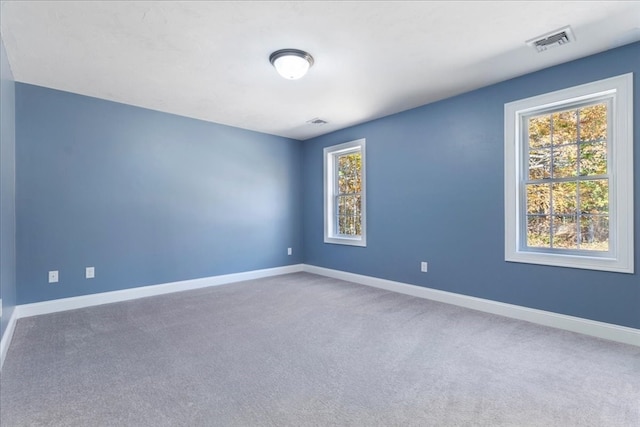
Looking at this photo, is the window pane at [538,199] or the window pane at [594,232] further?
the window pane at [538,199]

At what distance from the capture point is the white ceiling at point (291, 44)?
2160mm

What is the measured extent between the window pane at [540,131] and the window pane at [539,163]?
0.07 metres

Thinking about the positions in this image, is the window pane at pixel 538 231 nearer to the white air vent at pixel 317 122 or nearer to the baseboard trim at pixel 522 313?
the baseboard trim at pixel 522 313

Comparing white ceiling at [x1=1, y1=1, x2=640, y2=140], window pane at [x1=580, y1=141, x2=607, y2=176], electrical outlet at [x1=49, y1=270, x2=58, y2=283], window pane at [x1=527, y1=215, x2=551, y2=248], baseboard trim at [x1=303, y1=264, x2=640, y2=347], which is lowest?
baseboard trim at [x1=303, y1=264, x2=640, y2=347]

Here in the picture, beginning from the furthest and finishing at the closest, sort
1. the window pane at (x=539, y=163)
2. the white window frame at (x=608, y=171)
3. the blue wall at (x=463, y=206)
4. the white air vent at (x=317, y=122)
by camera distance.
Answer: the white air vent at (x=317, y=122) < the window pane at (x=539, y=163) < the blue wall at (x=463, y=206) < the white window frame at (x=608, y=171)

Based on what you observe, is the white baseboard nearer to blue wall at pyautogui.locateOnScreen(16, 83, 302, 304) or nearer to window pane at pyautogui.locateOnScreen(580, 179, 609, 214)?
blue wall at pyautogui.locateOnScreen(16, 83, 302, 304)

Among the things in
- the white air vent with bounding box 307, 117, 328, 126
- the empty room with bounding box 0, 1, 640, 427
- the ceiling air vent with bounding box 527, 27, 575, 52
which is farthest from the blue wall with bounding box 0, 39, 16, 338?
the ceiling air vent with bounding box 527, 27, 575, 52

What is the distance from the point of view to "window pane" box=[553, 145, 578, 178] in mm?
2998

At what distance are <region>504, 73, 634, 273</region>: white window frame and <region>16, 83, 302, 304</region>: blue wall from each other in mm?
3641

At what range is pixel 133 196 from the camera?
407 centimetres

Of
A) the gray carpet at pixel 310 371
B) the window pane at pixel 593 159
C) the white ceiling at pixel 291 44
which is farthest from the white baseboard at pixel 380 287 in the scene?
the white ceiling at pixel 291 44

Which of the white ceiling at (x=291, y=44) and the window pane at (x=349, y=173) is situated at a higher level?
the white ceiling at (x=291, y=44)

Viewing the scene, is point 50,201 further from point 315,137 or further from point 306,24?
point 315,137

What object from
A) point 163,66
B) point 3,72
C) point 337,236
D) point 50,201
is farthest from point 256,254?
point 3,72
